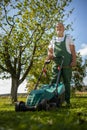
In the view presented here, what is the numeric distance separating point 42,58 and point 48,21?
12.4 ft

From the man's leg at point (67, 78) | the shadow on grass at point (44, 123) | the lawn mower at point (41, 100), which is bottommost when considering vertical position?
the shadow on grass at point (44, 123)

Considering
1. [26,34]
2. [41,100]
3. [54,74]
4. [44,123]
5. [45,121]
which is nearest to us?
[44,123]

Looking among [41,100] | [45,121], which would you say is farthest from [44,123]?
[41,100]

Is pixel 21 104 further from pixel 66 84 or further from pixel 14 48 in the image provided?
pixel 14 48

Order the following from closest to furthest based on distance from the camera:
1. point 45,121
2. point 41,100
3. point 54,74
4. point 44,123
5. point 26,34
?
point 44,123 → point 45,121 → point 41,100 → point 54,74 → point 26,34

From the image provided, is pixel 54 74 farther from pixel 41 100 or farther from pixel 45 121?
pixel 45 121

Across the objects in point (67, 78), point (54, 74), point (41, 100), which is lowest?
point (41, 100)

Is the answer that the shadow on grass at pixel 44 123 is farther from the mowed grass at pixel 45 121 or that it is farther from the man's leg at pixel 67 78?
the man's leg at pixel 67 78

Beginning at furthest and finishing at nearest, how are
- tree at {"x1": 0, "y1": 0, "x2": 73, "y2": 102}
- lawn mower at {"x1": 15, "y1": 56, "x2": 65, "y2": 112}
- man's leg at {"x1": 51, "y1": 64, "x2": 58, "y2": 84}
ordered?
tree at {"x1": 0, "y1": 0, "x2": 73, "y2": 102}, man's leg at {"x1": 51, "y1": 64, "x2": 58, "y2": 84}, lawn mower at {"x1": 15, "y1": 56, "x2": 65, "y2": 112}

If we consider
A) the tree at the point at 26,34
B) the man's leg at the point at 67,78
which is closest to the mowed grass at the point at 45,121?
the man's leg at the point at 67,78

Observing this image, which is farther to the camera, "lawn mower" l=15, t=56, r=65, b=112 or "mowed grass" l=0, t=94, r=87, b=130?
"lawn mower" l=15, t=56, r=65, b=112

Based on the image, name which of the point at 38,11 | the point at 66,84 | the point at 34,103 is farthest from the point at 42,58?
the point at 34,103

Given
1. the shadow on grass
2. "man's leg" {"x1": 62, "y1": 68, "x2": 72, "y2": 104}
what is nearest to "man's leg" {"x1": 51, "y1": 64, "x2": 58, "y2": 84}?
"man's leg" {"x1": 62, "y1": 68, "x2": 72, "y2": 104}

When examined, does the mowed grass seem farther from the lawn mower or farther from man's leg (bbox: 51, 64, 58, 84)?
man's leg (bbox: 51, 64, 58, 84)
